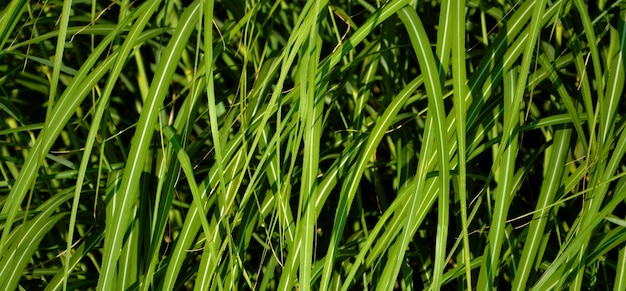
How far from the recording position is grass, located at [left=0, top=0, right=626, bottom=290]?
655mm

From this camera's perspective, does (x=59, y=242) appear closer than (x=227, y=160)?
No

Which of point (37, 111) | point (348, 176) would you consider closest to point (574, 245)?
point (348, 176)

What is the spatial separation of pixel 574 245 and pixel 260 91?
1.21 feet

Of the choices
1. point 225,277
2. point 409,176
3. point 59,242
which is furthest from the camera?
point 59,242

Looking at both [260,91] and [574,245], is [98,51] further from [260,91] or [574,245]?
[574,245]

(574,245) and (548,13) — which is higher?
(548,13)

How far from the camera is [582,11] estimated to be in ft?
2.46

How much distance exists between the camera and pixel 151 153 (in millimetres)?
948

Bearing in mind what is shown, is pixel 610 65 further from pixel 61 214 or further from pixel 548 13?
pixel 61 214

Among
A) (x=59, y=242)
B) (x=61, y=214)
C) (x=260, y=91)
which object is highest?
(x=260, y=91)

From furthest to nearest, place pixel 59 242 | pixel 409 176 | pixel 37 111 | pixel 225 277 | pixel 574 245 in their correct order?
1. pixel 37 111
2. pixel 59 242
3. pixel 409 176
4. pixel 225 277
5. pixel 574 245

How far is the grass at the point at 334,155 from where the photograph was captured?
0.65 meters

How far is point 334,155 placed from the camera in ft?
3.21

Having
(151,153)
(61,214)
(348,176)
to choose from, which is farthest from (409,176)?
(61,214)
